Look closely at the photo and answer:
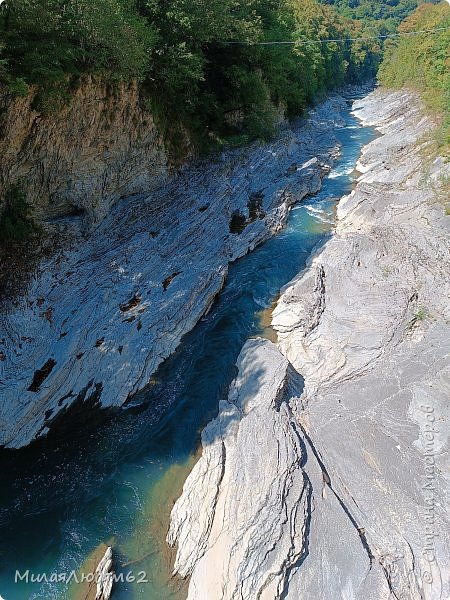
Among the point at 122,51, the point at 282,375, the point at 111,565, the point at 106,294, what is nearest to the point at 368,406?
the point at 282,375

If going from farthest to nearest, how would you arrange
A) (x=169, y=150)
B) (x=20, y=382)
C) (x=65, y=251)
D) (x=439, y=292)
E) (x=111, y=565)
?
(x=169, y=150) < (x=65, y=251) < (x=439, y=292) < (x=20, y=382) < (x=111, y=565)

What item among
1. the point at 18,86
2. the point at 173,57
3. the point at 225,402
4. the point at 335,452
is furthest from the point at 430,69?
the point at 335,452

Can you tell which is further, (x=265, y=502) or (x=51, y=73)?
(x=51, y=73)

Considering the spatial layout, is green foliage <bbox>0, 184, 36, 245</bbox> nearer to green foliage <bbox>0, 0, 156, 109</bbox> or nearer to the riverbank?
green foliage <bbox>0, 0, 156, 109</bbox>

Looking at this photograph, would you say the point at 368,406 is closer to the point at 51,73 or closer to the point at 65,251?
the point at 65,251

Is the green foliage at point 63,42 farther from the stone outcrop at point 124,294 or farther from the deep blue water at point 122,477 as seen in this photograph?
the deep blue water at point 122,477

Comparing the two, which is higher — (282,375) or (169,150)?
(169,150)

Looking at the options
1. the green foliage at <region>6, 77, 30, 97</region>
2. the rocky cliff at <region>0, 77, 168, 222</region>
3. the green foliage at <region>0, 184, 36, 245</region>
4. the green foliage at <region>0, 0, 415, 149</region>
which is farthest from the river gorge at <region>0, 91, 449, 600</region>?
the green foliage at <region>6, 77, 30, 97</region>
